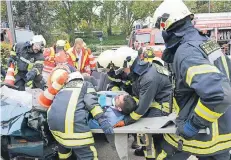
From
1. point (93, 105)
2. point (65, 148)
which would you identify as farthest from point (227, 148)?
point (65, 148)

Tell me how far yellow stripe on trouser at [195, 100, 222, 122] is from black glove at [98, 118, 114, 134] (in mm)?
900

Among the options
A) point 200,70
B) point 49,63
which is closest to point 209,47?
point 200,70

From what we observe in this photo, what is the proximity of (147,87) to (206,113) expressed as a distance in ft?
3.33

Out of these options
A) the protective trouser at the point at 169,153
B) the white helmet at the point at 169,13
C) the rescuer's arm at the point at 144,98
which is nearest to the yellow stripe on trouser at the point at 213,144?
the protective trouser at the point at 169,153

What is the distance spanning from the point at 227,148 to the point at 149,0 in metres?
27.2

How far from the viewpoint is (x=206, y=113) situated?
2.29 m

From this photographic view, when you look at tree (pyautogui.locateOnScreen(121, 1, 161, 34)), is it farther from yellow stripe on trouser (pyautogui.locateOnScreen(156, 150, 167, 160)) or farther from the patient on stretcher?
yellow stripe on trouser (pyautogui.locateOnScreen(156, 150, 167, 160))

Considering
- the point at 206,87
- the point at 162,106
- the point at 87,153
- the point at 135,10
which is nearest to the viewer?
the point at 206,87

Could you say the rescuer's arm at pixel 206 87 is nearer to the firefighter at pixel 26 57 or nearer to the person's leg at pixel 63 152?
the person's leg at pixel 63 152

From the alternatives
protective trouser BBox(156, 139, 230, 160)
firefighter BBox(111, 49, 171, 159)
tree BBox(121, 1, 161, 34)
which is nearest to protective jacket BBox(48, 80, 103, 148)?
firefighter BBox(111, 49, 171, 159)

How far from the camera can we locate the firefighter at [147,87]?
10.5 feet

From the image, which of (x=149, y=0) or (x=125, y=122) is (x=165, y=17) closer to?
(x=125, y=122)

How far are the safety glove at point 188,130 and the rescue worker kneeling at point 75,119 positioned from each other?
0.70 metres

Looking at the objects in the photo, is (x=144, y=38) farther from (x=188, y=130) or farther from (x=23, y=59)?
(x=188, y=130)
